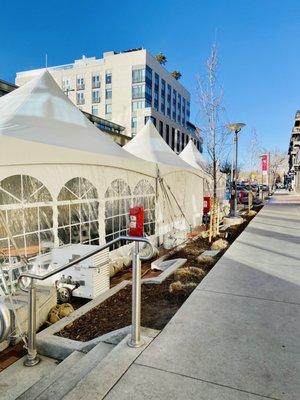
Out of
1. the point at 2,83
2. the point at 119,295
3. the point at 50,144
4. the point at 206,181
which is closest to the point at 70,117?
Answer: the point at 50,144

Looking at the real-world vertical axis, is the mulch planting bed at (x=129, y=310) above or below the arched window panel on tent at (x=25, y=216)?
below

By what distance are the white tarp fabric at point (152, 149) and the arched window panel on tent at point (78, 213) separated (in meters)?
6.21

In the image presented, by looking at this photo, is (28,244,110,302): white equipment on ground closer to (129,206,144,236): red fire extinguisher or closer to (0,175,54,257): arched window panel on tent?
(0,175,54,257): arched window panel on tent

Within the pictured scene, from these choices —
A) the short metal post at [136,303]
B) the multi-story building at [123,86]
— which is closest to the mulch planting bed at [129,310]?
the short metal post at [136,303]

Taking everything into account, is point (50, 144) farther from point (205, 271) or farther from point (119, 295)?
point (205, 271)

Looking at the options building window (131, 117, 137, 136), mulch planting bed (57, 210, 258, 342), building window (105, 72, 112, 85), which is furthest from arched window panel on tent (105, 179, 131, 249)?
building window (105, 72, 112, 85)

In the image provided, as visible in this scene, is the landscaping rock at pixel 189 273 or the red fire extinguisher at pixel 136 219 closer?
the landscaping rock at pixel 189 273

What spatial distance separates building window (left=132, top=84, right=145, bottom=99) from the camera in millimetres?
52906

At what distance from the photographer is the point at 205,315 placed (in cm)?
368

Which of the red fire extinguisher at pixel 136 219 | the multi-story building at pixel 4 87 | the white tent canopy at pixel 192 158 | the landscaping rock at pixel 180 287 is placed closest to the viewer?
the landscaping rock at pixel 180 287

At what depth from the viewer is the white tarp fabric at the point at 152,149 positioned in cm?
1427

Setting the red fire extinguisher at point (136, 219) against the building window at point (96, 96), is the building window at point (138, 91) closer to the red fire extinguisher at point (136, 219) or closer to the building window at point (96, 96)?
the building window at point (96, 96)

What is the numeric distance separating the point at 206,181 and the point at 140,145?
552cm

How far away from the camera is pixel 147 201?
11.2m
